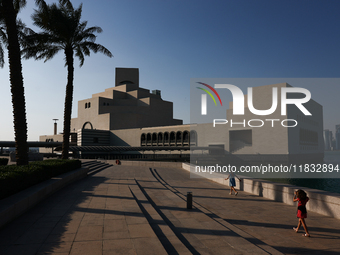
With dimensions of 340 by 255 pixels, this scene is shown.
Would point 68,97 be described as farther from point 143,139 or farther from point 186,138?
point 143,139

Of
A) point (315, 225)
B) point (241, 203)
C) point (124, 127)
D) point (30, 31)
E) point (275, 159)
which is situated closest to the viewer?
point (315, 225)

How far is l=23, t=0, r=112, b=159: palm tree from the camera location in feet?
62.3

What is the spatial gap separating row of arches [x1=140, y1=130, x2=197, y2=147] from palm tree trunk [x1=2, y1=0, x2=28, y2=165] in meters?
55.5

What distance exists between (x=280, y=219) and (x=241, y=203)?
266 centimetres

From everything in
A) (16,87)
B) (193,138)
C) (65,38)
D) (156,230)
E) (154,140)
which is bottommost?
(156,230)

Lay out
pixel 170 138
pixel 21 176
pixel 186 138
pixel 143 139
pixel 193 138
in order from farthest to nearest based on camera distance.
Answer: pixel 143 139 → pixel 170 138 → pixel 186 138 → pixel 193 138 → pixel 21 176

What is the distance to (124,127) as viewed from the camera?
271 feet

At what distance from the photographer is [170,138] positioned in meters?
72.9

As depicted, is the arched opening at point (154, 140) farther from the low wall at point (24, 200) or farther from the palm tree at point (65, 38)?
the low wall at point (24, 200)

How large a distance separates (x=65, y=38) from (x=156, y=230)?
1868cm

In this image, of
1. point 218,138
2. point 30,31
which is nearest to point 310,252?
point 30,31

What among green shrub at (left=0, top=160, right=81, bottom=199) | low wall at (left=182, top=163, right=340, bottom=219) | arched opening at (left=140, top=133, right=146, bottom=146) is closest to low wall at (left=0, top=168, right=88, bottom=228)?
green shrub at (left=0, top=160, right=81, bottom=199)

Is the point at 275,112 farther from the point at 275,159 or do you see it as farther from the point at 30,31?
the point at 30,31

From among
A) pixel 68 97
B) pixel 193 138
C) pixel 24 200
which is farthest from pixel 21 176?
pixel 193 138
